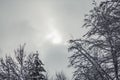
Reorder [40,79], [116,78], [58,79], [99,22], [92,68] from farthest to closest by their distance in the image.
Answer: [58,79] → [40,79] → [92,68] → [116,78] → [99,22]

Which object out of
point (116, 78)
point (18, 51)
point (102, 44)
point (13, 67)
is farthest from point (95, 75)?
point (18, 51)

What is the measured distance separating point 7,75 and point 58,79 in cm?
2099

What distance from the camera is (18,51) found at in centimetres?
1880

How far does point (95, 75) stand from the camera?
33.9 feet

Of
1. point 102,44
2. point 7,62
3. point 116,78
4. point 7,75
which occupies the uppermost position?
point 7,62

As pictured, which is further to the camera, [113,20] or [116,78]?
[116,78]

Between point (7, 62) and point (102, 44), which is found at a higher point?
point (7, 62)

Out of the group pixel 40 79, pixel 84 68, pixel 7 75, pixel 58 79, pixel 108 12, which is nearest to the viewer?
pixel 108 12

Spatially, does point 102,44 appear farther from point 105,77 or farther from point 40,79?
point 40,79

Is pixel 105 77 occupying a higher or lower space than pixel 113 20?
lower

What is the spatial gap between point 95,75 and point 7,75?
356 inches

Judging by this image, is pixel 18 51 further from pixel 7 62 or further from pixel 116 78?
pixel 116 78

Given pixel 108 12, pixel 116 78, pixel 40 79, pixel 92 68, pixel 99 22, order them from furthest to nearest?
pixel 40 79, pixel 92 68, pixel 116 78, pixel 99 22, pixel 108 12

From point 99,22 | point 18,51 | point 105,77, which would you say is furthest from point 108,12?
point 18,51
